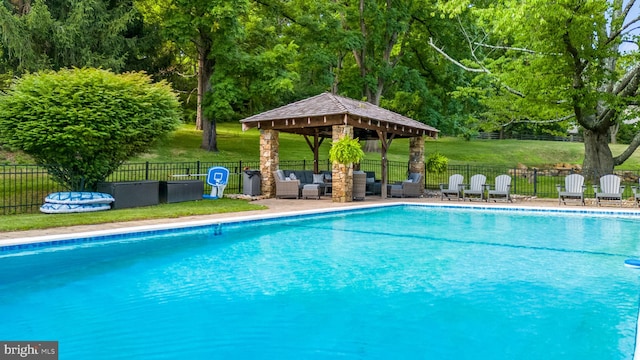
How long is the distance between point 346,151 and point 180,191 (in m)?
5.20

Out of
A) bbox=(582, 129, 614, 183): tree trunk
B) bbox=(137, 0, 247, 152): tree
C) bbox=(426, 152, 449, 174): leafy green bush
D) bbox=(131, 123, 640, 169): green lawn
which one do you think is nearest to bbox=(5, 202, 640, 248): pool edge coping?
bbox=(426, 152, 449, 174): leafy green bush

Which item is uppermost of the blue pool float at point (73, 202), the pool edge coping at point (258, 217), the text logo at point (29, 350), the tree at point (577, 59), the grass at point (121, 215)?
the tree at point (577, 59)

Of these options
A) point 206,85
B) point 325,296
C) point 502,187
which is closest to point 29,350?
point 325,296

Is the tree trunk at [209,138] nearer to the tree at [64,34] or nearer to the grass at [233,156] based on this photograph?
the grass at [233,156]

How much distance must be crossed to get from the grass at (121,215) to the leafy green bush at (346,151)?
121 inches

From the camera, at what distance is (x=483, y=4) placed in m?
27.4

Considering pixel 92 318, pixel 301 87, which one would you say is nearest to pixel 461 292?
pixel 92 318

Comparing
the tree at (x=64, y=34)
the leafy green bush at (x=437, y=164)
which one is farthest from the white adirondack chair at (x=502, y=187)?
the tree at (x=64, y=34)

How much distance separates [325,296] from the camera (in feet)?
18.1

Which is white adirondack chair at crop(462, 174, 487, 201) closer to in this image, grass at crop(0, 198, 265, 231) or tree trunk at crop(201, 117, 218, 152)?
grass at crop(0, 198, 265, 231)

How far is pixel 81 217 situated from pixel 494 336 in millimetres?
8933

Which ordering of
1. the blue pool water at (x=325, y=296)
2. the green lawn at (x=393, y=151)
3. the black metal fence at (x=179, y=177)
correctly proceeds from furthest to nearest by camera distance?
the green lawn at (x=393, y=151), the black metal fence at (x=179, y=177), the blue pool water at (x=325, y=296)

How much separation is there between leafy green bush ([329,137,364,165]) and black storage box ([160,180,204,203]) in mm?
4438

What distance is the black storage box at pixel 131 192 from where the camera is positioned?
1179cm
